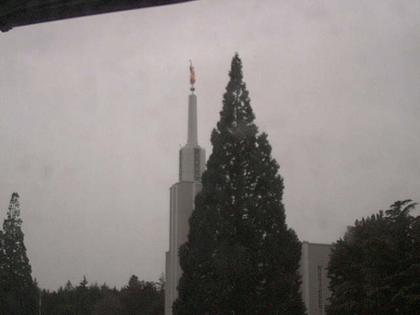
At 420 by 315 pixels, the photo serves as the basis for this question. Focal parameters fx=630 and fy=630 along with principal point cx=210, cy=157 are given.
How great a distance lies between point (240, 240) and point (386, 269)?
6.08m

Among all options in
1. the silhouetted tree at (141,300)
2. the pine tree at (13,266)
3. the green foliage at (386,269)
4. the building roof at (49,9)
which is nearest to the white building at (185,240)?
the green foliage at (386,269)

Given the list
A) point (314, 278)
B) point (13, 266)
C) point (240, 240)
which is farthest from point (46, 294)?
point (240, 240)

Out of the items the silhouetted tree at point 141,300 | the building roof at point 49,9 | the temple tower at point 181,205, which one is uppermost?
the temple tower at point 181,205

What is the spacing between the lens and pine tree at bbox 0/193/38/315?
42062 mm

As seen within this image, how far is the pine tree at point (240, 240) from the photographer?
21219 millimetres

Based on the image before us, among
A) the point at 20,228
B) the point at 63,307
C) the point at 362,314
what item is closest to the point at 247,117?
the point at 362,314

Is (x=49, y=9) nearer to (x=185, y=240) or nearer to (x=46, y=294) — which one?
(x=185, y=240)

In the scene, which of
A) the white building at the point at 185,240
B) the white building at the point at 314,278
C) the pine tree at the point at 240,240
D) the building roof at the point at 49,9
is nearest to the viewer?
the building roof at the point at 49,9

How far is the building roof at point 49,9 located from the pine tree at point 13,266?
128 ft

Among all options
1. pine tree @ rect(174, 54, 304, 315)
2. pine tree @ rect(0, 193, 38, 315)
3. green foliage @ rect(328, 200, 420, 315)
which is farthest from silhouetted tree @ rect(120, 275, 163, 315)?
pine tree @ rect(174, 54, 304, 315)

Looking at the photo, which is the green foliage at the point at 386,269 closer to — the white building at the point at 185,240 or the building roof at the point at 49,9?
the white building at the point at 185,240

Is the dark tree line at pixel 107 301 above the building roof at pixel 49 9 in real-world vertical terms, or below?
above

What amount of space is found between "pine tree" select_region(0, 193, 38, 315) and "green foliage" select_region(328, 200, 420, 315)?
78.3ft

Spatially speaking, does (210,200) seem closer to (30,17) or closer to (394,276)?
(394,276)
